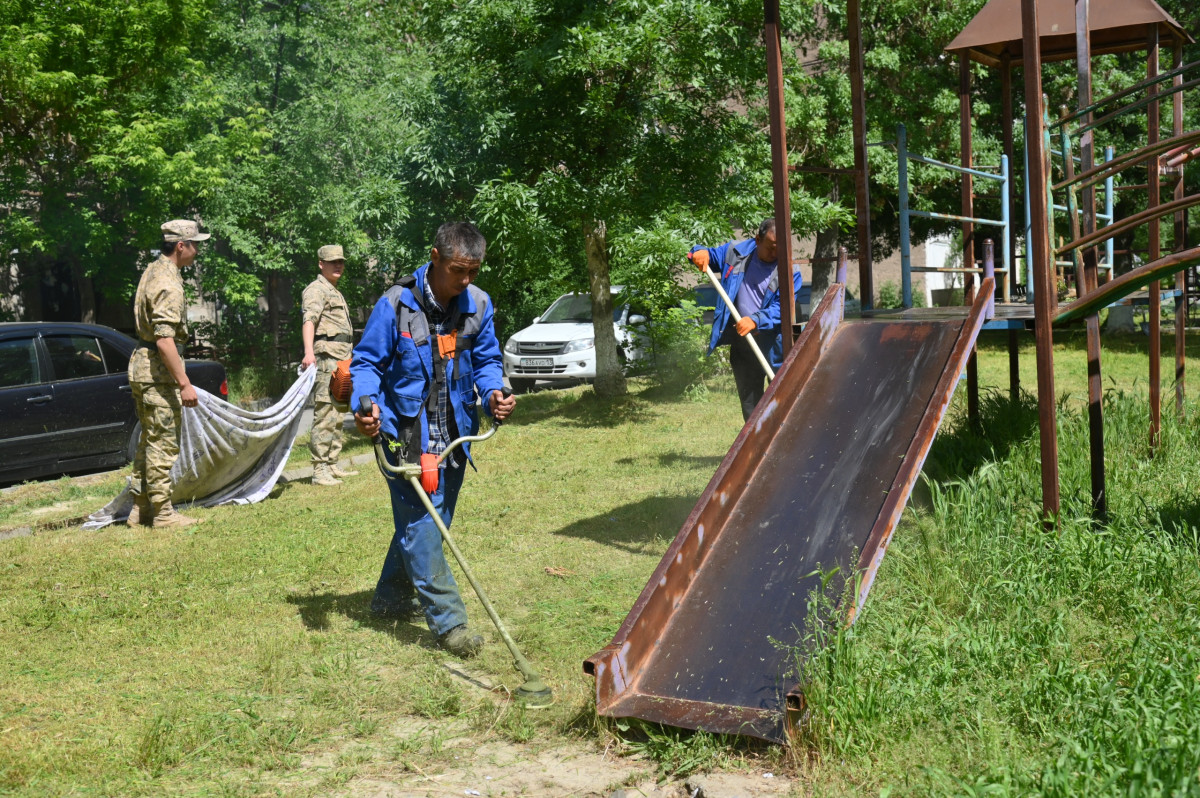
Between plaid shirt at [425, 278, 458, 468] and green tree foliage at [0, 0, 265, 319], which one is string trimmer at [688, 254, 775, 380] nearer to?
plaid shirt at [425, 278, 458, 468]

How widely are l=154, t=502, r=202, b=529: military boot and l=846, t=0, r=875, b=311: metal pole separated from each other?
5.18 metres

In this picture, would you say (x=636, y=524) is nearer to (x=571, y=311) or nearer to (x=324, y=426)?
(x=324, y=426)

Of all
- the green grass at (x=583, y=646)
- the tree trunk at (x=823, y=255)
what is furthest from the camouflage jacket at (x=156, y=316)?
the tree trunk at (x=823, y=255)

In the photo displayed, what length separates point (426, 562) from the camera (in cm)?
476

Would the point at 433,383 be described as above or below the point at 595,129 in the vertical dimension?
below

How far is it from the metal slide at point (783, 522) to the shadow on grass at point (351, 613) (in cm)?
144

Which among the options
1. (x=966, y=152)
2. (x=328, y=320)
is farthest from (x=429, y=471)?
(x=966, y=152)

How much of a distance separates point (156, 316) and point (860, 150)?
5.06 metres

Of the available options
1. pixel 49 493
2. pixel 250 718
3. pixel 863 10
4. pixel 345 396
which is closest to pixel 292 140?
pixel 49 493

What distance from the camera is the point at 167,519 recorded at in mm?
7715

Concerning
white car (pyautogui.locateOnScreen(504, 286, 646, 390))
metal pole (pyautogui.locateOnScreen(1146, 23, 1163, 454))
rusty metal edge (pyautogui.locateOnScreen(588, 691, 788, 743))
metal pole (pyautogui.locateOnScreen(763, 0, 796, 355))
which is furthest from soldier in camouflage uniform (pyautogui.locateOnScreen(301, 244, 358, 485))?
metal pole (pyautogui.locateOnScreen(1146, 23, 1163, 454))

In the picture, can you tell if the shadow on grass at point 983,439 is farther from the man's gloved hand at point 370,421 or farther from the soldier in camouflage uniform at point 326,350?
the soldier in camouflage uniform at point 326,350

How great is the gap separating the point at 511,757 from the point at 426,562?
1.19 m

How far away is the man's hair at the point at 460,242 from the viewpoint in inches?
185
